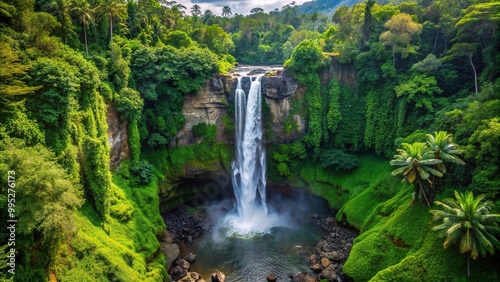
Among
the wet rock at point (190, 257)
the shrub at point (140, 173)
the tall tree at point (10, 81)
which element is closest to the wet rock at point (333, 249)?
the wet rock at point (190, 257)

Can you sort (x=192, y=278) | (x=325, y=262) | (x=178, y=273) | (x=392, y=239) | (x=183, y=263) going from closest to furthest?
(x=392, y=239)
(x=192, y=278)
(x=178, y=273)
(x=325, y=262)
(x=183, y=263)

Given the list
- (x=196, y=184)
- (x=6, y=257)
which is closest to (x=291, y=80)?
(x=196, y=184)

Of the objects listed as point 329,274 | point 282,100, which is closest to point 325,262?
point 329,274

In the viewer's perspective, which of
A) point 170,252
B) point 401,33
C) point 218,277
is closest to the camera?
point 218,277

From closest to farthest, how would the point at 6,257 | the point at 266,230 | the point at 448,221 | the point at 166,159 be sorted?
the point at 6,257
the point at 448,221
the point at 266,230
the point at 166,159

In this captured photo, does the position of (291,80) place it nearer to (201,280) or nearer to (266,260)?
(266,260)

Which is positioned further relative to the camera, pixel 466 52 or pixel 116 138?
pixel 466 52

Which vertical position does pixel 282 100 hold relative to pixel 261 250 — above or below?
above

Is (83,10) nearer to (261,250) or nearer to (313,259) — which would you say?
(261,250)
